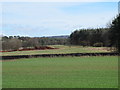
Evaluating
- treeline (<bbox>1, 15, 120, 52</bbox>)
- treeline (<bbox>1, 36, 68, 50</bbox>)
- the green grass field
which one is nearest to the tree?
treeline (<bbox>1, 15, 120, 52</bbox>)

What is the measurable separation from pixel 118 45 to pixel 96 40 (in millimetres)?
53683

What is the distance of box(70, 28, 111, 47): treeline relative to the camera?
116 metres

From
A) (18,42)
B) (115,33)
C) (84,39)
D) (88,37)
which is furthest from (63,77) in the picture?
(84,39)

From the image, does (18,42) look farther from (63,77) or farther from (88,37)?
(63,77)

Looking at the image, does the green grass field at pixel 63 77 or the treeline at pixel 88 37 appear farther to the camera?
the treeline at pixel 88 37

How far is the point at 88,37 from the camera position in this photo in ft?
438

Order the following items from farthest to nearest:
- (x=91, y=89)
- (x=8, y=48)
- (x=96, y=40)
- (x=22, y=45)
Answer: (x=96, y=40) → (x=22, y=45) → (x=8, y=48) → (x=91, y=89)

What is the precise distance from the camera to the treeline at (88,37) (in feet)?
380

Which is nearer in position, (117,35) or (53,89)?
(53,89)

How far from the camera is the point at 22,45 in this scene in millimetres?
110125

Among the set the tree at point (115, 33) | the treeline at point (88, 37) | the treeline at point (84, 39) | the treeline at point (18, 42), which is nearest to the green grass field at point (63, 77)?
the tree at point (115, 33)

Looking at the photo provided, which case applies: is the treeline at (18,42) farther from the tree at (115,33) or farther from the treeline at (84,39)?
the tree at (115,33)

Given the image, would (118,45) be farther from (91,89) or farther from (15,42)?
(91,89)

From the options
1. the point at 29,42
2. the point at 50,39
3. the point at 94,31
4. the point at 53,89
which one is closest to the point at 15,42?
the point at 29,42
